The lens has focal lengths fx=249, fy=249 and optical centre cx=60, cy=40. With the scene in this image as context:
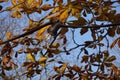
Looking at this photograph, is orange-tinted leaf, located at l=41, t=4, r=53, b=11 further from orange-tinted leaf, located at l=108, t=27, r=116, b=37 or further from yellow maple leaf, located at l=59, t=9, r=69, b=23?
orange-tinted leaf, located at l=108, t=27, r=116, b=37

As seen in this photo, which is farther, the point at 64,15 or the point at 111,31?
the point at 111,31

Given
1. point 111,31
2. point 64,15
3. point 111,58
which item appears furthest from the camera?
point 111,58

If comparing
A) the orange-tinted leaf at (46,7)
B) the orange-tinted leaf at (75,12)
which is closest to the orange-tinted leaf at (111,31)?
the orange-tinted leaf at (75,12)

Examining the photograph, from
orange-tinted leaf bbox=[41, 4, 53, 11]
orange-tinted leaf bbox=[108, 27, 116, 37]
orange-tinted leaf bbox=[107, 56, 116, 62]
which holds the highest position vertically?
orange-tinted leaf bbox=[41, 4, 53, 11]

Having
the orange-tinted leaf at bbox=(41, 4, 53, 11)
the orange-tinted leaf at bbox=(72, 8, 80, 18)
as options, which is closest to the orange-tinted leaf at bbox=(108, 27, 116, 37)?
the orange-tinted leaf at bbox=(72, 8, 80, 18)

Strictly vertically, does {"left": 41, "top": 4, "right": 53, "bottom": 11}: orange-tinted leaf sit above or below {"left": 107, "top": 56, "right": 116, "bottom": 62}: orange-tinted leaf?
above

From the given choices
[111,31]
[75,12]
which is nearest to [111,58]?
[111,31]

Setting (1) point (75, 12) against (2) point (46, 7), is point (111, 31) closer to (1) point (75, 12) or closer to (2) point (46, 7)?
(1) point (75, 12)

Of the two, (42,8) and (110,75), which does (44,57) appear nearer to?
(42,8)

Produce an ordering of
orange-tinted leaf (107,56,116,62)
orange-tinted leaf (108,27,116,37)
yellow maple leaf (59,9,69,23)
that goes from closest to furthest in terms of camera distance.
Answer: yellow maple leaf (59,9,69,23)
orange-tinted leaf (108,27,116,37)
orange-tinted leaf (107,56,116,62)

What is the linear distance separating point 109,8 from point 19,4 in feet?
1.91

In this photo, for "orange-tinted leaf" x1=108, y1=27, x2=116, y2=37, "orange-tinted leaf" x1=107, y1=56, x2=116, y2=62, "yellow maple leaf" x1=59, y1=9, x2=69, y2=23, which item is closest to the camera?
"yellow maple leaf" x1=59, y1=9, x2=69, y2=23

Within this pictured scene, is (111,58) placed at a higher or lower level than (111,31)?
lower

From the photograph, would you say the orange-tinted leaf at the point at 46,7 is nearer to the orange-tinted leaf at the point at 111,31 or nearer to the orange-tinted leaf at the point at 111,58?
the orange-tinted leaf at the point at 111,31
